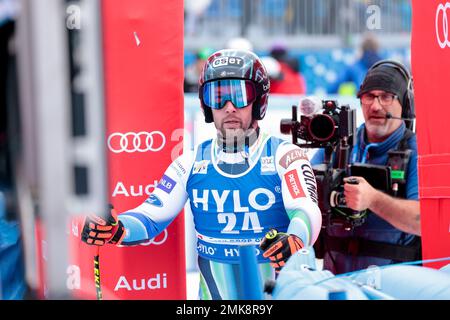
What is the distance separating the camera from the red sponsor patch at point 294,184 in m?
3.35

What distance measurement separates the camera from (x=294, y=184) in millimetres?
3387

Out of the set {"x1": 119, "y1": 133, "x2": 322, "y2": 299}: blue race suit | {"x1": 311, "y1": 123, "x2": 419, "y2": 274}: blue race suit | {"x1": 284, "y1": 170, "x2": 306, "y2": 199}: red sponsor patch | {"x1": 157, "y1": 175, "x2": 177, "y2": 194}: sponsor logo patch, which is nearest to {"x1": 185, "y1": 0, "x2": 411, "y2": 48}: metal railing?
{"x1": 311, "y1": 123, "x2": 419, "y2": 274}: blue race suit

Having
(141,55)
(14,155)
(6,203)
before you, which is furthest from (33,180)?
(141,55)

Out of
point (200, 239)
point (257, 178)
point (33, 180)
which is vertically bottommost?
point (200, 239)

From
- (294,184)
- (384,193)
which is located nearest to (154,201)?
(294,184)

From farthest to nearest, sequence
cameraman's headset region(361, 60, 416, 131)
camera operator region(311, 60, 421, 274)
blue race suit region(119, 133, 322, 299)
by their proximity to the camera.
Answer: cameraman's headset region(361, 60, 416, 131)
camera operator region(311, 60, 421, 274)
blue race suit region(119, 133, 322, 299)

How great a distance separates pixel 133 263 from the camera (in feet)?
12.4

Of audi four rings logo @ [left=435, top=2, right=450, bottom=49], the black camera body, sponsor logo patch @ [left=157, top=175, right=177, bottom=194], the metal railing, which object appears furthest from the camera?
the metal railing

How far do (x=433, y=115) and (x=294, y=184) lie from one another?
0.63 metres

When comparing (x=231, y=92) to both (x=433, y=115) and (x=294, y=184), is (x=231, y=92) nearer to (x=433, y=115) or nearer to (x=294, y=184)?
(x=294, y=184)

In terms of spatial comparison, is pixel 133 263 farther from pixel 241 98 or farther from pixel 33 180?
pixel 33 180

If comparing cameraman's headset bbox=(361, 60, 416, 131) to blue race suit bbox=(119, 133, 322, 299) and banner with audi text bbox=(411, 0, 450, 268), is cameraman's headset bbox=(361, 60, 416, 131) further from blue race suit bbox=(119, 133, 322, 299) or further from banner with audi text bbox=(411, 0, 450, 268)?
blue race suit bbox=(119, 133, 322, 299)

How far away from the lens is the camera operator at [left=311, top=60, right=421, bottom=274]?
4117mm

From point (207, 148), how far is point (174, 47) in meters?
0.53
